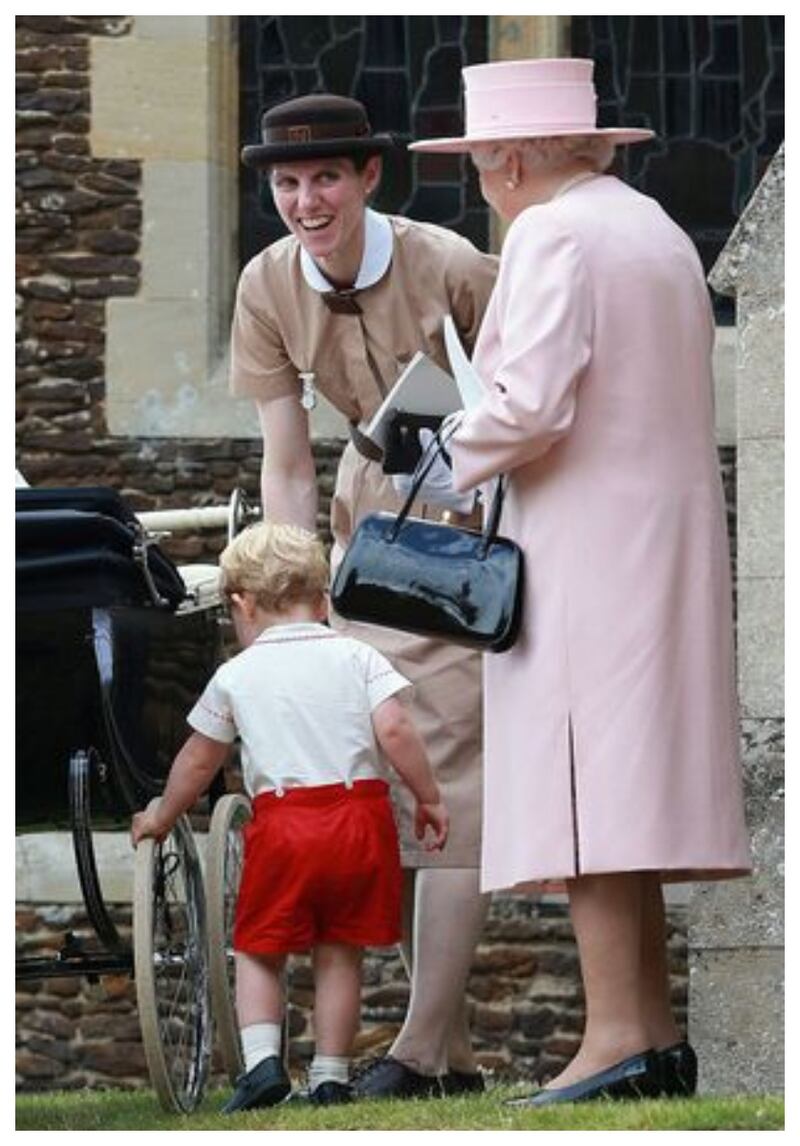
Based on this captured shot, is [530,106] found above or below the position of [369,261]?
above

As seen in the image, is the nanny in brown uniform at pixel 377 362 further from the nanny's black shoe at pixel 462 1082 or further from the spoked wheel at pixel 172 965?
the spoked wheel at pixel 172 965

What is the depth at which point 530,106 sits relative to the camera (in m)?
7.89

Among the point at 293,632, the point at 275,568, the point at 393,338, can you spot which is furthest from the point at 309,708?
the point at 393,338

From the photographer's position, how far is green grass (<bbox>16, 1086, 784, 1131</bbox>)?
23.7 ft

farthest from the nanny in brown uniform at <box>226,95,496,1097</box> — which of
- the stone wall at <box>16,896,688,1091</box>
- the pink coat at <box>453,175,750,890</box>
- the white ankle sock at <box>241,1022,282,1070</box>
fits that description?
the stone wall at <box>16,896,688,1091</box>

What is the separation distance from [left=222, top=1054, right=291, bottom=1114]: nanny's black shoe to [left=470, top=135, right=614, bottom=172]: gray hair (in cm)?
178

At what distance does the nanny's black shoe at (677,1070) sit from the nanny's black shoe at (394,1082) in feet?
2.52

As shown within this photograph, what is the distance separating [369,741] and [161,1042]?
711 millimetres

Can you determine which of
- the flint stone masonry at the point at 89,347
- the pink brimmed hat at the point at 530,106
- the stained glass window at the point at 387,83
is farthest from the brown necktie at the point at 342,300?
the stained glass window at the point at 387,83

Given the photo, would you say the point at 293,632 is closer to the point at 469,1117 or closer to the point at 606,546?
the point at 606,546

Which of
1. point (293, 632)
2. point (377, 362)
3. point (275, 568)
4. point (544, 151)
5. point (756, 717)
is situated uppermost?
point (544, 151)

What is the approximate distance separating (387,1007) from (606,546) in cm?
636

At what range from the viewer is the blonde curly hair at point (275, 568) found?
8.38 metres

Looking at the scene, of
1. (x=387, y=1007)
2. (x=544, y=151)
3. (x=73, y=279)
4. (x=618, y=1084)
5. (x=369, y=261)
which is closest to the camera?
(x=618, y=1084)
